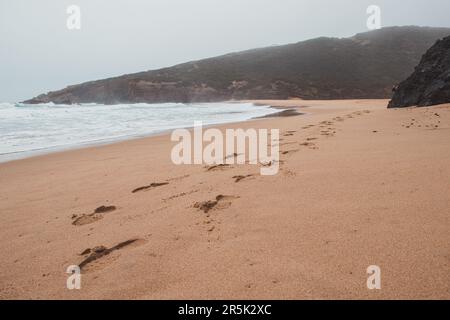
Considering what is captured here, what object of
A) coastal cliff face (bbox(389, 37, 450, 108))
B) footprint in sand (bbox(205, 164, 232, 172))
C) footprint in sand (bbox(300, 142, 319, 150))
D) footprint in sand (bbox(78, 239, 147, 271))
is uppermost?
coastal cliff face (bbox(389, 37, 450, 108))

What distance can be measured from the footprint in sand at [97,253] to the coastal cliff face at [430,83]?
12.3 meters

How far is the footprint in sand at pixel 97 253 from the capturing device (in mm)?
1784

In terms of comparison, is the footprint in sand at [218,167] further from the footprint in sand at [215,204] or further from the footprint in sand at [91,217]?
the footprint in sand at [91,217]

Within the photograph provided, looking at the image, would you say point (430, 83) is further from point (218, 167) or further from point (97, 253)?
point (97, 253)

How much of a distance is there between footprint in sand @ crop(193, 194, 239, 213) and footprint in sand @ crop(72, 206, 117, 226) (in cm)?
77

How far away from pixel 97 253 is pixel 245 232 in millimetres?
879

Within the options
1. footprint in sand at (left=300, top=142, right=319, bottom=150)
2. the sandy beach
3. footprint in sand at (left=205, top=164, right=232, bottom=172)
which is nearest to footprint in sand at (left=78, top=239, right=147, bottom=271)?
the sandy beach

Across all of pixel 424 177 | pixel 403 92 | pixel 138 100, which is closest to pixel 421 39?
pixel 138 100

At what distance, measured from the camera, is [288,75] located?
50438mm

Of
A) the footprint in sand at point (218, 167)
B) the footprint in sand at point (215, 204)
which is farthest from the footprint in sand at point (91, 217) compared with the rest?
the footprint in sand at point (218, 167)

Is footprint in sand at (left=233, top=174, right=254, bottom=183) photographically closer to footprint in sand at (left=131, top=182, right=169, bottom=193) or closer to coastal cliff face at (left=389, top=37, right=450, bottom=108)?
footprint in sand at (left=131, top=182, right=169, bottom=193)

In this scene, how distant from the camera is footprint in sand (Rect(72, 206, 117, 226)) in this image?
247 cm
